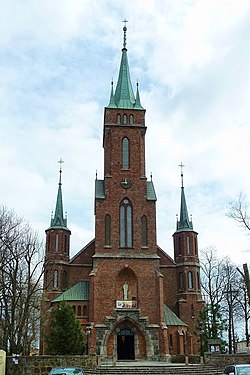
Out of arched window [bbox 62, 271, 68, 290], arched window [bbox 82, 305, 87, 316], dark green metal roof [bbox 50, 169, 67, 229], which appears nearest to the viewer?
arched window [bbox 82, 305, 87, 316]

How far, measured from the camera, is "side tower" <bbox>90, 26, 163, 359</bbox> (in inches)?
1793

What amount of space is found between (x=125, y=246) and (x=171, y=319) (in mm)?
8214

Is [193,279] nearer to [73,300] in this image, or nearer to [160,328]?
[160,328]

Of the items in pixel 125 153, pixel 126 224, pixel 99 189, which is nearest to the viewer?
pixel 126 224

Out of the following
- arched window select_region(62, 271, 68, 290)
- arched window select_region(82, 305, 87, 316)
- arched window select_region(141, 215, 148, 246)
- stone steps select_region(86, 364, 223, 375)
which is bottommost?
stone steps select_region(86, 364, 223, 375)

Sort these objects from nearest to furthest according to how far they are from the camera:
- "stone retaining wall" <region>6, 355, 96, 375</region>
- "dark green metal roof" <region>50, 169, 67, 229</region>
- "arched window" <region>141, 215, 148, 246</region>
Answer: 1. "stone retaining wall" <region>6, 355, 96, 375</region>
2. "arched window" <region>141, 215, 148, 246</region>
3. "dark green metal roof" <region>50, 169, 67, 229</region>

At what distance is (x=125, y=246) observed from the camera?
160 feet

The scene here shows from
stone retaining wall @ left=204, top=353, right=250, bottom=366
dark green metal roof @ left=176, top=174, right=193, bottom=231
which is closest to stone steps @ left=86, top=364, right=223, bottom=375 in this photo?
stone retaining wall @ left=204, top=353, right=250, bottom=366

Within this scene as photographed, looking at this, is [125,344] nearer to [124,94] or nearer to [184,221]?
[184,221]

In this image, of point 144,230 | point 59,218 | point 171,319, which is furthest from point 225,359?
point 59,218

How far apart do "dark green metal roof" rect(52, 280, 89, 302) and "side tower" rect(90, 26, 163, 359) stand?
2555 millimetres

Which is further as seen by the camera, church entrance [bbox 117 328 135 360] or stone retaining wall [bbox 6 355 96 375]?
church entrance [bbox 117 328 135 360]

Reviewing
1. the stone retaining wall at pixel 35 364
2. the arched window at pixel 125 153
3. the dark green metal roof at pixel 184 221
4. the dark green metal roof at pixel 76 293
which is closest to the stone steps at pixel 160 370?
the stone retaining wall at pixel 35 364

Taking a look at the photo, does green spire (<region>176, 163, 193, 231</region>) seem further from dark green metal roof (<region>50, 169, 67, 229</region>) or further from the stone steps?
the stone steps
